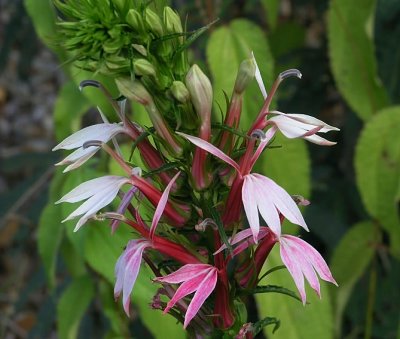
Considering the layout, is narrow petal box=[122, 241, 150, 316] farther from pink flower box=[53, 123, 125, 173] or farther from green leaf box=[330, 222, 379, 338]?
green leaf box=[330, 222, 379, 338]

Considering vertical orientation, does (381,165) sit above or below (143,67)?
below

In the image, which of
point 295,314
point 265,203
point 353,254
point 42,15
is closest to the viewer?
point 265,203

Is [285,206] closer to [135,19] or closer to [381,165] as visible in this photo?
[135,19]

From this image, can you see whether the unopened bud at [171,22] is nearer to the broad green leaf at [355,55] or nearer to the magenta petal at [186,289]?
the magenta petal at [186,289]

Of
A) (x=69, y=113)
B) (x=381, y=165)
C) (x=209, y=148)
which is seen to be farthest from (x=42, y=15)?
(x=209, y=148)

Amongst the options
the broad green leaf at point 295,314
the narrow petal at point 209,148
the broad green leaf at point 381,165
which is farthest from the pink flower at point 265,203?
the broad green leaf at point 381,165

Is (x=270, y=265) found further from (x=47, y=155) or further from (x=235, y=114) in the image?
(x=47, y=155)

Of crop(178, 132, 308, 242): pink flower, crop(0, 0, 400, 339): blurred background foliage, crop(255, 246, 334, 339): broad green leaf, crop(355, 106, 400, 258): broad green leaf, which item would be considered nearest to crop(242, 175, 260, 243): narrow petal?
crop(178, 132, 308, 242): pink flower
